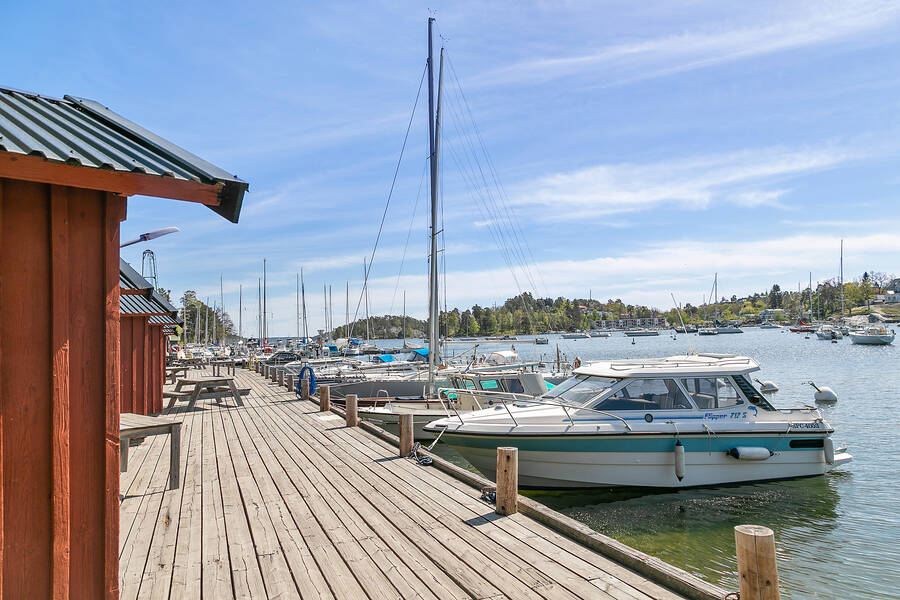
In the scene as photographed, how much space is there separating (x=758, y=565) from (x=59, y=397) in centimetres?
418

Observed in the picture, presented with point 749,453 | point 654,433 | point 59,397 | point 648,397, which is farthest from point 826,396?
point 59,397

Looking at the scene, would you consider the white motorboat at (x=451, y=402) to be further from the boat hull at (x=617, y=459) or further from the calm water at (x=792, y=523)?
the calm water at (x=792, y=523)

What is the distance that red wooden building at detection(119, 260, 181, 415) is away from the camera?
9930mm

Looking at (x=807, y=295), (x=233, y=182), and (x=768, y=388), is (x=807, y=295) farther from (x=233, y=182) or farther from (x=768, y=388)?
(x=233, y=182)

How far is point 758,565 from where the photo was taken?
10.5 feet

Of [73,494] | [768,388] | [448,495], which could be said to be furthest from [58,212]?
[768,388]

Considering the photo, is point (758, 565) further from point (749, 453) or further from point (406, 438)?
point (749, 453)

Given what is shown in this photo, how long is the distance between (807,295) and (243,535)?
152m

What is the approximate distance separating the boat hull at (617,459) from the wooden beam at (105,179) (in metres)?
7.19

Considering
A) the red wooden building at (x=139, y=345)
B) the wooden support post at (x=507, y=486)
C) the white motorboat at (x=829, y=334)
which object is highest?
the red wooden building at (x=139, y=345)

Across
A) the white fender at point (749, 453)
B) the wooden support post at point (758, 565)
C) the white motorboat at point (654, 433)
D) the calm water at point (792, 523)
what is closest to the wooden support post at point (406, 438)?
the white motorboat at point (654, 433)

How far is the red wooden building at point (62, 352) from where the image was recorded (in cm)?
268

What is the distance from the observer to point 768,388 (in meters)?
12.2

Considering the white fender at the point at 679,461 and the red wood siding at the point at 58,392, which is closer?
the red wood siding at the point at 58,392
